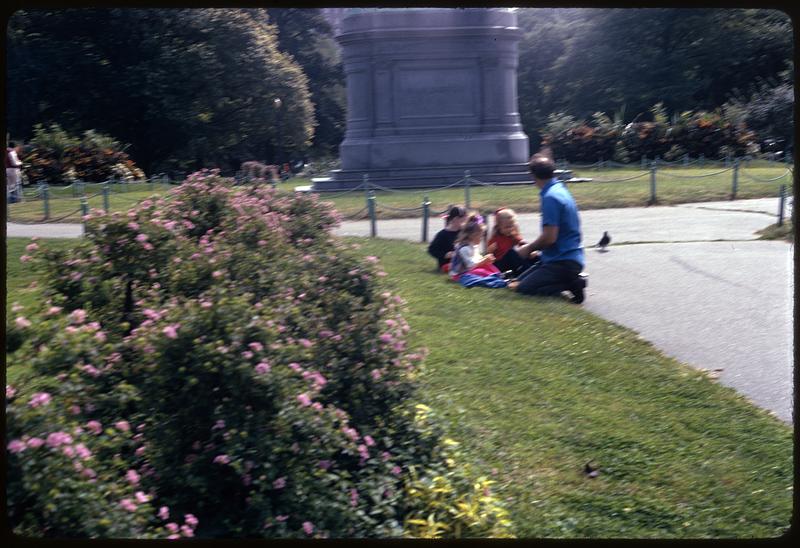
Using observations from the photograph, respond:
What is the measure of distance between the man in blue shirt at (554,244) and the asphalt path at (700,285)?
314mm

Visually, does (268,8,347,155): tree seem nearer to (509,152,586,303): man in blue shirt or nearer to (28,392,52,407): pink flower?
(509,152,586,303): man in blue shirt

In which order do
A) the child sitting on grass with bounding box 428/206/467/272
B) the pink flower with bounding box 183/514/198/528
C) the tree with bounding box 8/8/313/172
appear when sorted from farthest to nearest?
the child sitting on grass with bounding box 428/206/467/272, the tree with bounding box 8/8/313/172, the pink flower with bounding box 183/514/198/528

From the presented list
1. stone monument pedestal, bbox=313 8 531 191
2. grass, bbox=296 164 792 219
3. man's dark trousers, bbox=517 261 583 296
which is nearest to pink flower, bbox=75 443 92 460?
man's dark trousers, bbox=517 261 583 296

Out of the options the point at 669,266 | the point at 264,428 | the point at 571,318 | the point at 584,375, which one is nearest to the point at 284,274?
the point at 264,428

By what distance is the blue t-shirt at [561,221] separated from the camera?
9359 mm

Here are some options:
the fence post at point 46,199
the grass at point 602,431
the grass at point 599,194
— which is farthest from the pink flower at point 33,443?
the grass at point 599,194

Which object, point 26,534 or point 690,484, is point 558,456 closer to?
point 690,484

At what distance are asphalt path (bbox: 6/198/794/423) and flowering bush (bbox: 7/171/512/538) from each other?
2379mm

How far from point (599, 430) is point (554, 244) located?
3744 millimetres

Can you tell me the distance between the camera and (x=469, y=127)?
77.3ft

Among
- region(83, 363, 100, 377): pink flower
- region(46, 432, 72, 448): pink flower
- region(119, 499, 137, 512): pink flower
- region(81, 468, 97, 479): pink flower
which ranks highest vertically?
region(83, 363, 100, 377): pink flower

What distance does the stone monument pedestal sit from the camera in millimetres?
23047

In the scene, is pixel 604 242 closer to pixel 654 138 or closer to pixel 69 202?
pixel 69 202

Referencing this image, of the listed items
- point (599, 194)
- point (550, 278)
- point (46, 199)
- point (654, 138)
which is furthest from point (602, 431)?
point (654, 138)
